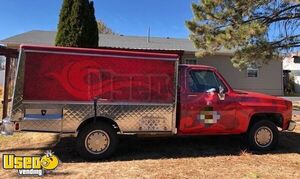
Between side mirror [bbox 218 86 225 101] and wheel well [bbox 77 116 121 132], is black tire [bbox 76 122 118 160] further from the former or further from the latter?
side mirror [bbox 218 86 225 101]

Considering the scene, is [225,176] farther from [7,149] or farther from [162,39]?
[162,39]

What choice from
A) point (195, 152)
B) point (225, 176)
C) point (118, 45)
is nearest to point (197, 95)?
point (195, 152)

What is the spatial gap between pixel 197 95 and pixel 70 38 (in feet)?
29.1

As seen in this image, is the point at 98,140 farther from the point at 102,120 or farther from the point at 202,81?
the point at 202,81

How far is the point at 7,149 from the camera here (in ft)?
28.8

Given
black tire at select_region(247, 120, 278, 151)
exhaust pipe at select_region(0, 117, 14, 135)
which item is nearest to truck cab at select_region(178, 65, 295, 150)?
black tire at select_region(247, 120, 278, 151)

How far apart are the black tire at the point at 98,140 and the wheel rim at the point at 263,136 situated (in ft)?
Answer: 10.6

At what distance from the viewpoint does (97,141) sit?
26.0 feet

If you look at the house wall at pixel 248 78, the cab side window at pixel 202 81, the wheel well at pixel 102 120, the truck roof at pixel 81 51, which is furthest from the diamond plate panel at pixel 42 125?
the house wall at pixel 248 78

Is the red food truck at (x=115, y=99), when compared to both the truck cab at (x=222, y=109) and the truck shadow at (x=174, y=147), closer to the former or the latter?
the truck cab at (x=222, y=109)

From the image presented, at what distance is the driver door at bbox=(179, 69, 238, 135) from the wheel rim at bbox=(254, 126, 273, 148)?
2.19 feet

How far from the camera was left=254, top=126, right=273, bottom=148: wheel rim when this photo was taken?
8984 millimetres

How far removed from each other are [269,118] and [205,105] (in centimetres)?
180

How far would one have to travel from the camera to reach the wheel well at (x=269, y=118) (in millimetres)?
9031
